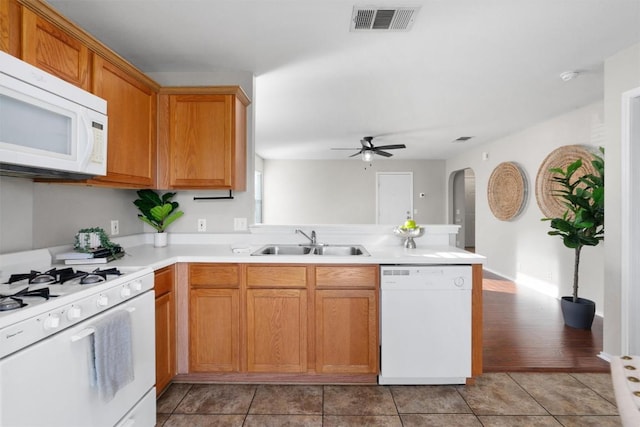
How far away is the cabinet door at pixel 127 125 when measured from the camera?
75.6 inches

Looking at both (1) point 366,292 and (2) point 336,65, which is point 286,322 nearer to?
(1) point 366,292

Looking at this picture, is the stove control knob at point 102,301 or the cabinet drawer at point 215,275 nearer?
the stove control knob at point 102,301

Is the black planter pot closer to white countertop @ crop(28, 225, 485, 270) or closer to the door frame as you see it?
the door frame

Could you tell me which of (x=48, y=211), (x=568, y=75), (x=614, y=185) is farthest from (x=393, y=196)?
(x=48, y=211)

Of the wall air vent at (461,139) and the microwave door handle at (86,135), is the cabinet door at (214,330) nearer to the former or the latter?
the microwave door handle at (86,135)

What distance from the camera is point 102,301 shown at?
1393 millimetres

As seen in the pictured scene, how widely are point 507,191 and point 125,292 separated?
17.7ft

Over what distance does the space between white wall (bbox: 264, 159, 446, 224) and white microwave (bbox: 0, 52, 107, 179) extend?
6.34 m

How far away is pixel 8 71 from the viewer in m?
1.18

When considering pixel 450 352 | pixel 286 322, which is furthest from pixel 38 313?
pixel 450 352

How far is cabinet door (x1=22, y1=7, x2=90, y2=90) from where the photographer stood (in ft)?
4.75

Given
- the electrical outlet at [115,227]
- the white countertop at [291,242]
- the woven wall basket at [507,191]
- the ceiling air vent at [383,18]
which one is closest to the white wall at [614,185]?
the white countertop at [291,242]

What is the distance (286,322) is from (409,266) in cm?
89

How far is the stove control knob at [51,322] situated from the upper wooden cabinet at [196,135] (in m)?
1.45
